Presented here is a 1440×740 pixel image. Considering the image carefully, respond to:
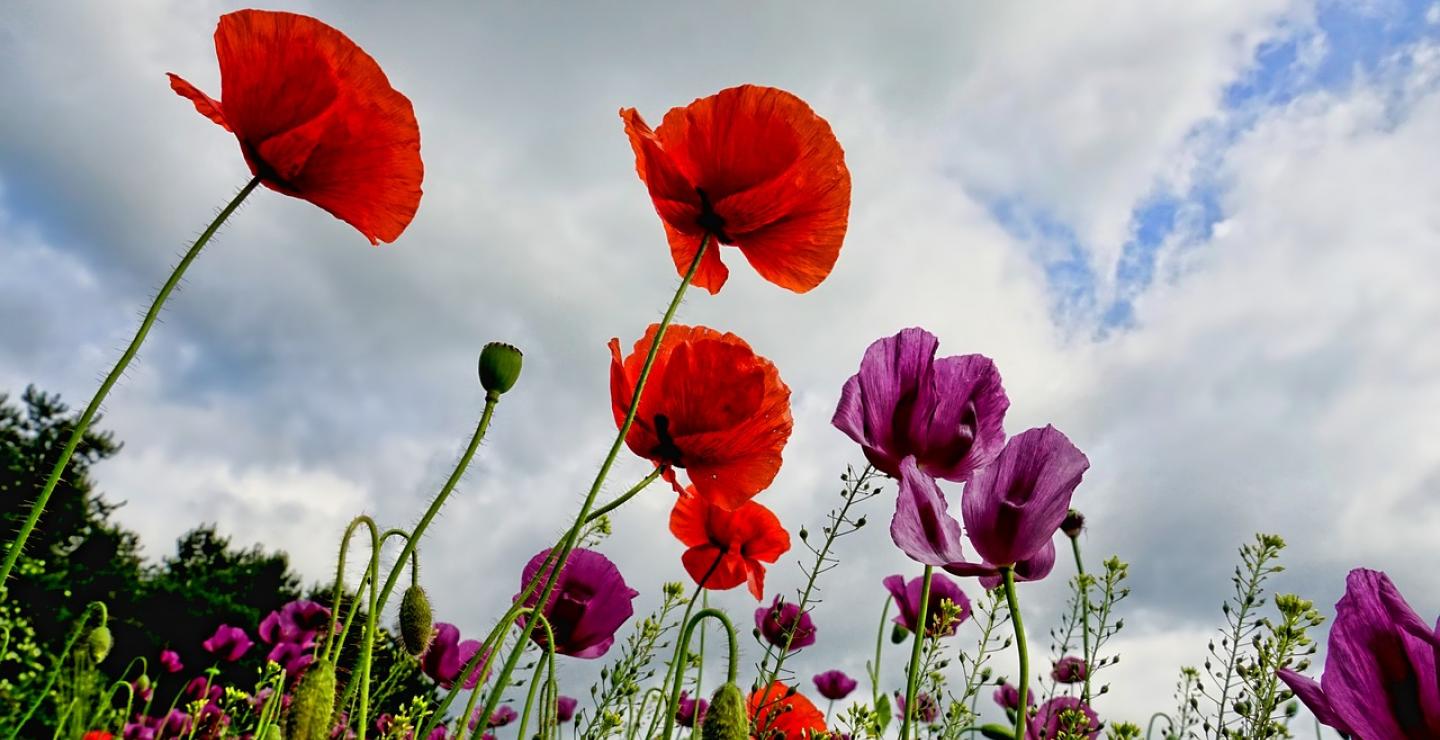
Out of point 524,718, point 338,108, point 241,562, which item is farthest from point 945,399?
point 241,562

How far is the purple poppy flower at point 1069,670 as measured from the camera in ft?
9.99

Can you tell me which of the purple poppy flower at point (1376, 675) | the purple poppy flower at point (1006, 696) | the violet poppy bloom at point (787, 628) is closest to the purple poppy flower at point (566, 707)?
the violet poppy bloom at point (787, 628)

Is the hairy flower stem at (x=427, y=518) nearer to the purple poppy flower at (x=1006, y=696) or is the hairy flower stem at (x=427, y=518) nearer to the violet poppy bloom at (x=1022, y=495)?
the violet poppy bloom at (x=1022, y=495)

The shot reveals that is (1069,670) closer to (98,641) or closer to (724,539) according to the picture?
(724,539)

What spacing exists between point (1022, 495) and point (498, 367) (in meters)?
0.82

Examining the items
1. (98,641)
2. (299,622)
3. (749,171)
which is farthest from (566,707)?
(749,171)

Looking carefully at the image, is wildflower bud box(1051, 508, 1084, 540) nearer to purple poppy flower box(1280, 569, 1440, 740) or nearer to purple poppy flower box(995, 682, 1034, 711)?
purple poppy flower box(995, 682, 1034, 711)

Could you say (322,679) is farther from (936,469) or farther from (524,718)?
(936,469)

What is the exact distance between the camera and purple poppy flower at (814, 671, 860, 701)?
5828 millimetres

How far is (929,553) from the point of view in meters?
1.24

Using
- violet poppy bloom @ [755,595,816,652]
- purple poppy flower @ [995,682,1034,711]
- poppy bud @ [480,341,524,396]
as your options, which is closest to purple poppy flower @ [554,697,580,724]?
violet poppy bloom @ [755,595,816,652]

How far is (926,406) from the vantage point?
65.1 inches

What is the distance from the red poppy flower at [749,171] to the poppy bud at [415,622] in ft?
2.82

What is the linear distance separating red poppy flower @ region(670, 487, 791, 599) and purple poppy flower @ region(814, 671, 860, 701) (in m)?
3.50
